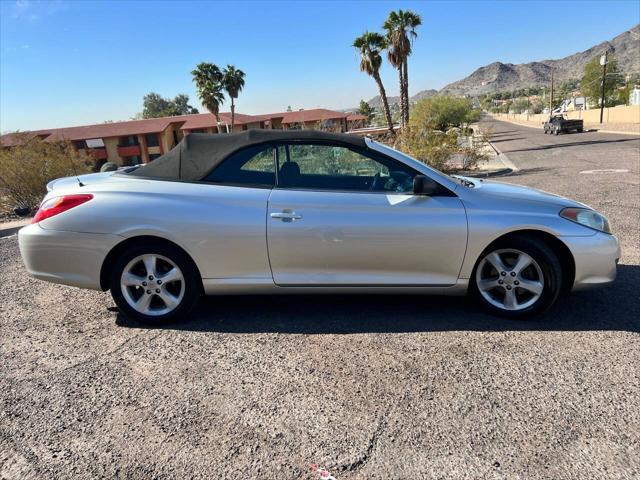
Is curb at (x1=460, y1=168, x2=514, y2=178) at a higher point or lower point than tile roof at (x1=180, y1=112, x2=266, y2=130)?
lower

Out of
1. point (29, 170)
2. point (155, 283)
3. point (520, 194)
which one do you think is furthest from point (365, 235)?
point (29, 170)

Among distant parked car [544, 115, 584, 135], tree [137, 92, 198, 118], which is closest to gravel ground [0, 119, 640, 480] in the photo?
distant parked car [544, 115, 584, 135]

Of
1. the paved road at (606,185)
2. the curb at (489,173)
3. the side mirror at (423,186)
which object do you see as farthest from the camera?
the curb at (489,173)

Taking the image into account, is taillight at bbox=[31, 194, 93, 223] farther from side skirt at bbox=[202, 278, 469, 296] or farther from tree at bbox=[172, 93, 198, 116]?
tree at bbox=[172, 93, 198, 116]

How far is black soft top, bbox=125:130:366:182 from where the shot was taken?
379cm

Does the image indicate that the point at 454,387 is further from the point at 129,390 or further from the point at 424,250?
the point at 129,390

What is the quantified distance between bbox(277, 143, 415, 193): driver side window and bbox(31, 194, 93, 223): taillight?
1660 millimetres

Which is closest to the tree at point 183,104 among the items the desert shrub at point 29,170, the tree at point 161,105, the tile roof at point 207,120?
the tree at point 161,105

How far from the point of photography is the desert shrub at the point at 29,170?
49.9 feet

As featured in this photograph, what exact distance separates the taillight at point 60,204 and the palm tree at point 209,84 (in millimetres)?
43052

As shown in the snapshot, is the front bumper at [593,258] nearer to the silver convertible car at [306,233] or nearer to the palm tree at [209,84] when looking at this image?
the silver convertible car at [306,233]

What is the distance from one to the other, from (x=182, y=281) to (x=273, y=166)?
1.23 m

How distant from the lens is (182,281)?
12.3ft

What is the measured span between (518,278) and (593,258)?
60 cm
